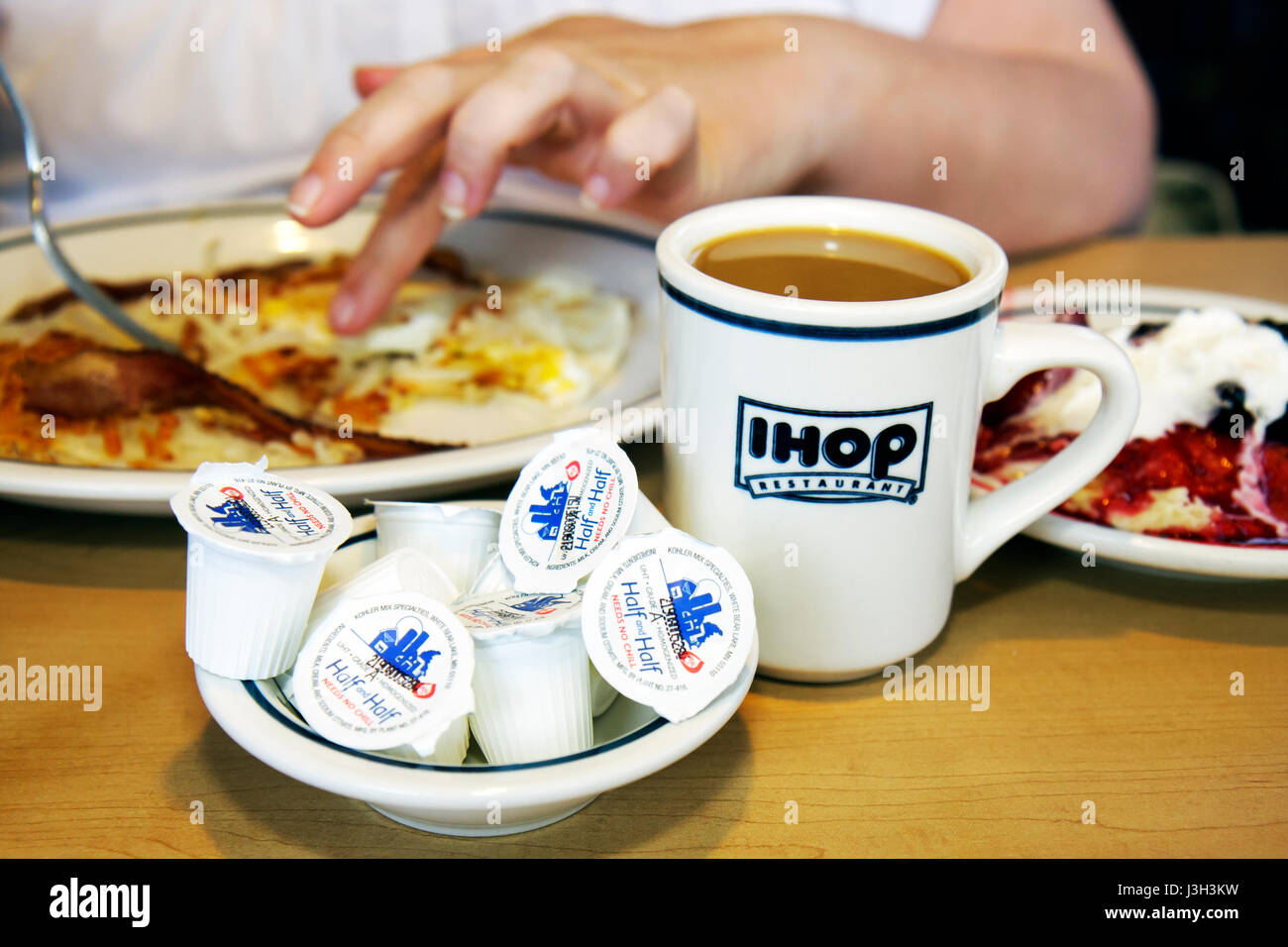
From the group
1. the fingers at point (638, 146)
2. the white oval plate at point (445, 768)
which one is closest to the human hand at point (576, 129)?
the fingers at point (638, 146)

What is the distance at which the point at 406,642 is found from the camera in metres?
0.51

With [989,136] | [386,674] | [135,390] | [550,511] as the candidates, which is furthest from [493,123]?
[989,136]

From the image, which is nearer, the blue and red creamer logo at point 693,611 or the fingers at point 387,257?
the blue and red creamer logo at point 693,611

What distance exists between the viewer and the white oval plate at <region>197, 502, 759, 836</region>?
1.55 ft

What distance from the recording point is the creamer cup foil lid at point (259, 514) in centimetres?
51

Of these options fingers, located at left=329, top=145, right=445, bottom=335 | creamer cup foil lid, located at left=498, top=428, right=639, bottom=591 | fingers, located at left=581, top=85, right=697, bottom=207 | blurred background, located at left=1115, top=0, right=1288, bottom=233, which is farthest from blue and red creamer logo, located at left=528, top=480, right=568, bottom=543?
blurred background, located at left=1115, top=0, right=1288, bottom=233

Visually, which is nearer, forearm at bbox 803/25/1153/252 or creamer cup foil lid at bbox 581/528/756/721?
creamer cup foil lid at bbox 581/528/756/721

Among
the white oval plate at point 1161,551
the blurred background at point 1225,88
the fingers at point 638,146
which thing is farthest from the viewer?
the blurred background at point 1225,88

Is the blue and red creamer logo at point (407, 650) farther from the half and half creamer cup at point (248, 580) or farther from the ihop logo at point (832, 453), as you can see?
the ihop logo at point (832, 453)

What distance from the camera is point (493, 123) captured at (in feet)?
3.13

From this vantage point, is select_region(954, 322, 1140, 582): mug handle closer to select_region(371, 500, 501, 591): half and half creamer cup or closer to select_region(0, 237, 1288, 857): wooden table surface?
select_region(0, 237, 1288, 857): wooden table surface

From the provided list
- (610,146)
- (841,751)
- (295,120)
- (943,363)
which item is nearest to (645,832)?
(841,751)

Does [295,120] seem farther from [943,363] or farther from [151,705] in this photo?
[943,363]

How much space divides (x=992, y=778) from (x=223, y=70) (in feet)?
4.86
